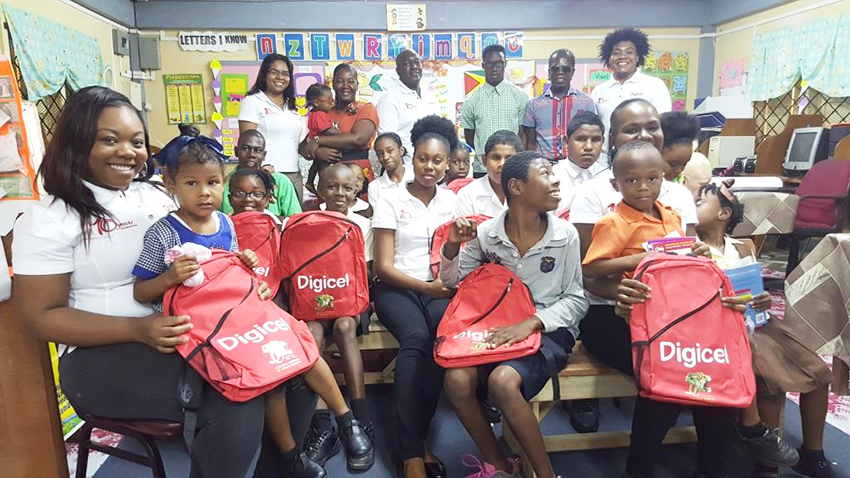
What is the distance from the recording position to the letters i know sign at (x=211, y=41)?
5527mm

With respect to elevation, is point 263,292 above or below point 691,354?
above

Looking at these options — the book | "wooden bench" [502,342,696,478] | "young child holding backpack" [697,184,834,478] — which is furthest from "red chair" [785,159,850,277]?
"wooden bench" [502,342,696,478]

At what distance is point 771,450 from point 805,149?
13.5 feet

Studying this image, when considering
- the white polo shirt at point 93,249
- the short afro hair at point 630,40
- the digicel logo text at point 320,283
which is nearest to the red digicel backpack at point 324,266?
the digicel logo text at point 320,283

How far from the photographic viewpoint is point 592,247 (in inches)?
71.9

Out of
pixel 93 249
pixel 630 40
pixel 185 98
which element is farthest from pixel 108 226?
pixel 185 98

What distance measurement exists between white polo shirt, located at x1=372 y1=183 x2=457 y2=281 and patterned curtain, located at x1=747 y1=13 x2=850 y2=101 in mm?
4431

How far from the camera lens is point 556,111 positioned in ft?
11.2

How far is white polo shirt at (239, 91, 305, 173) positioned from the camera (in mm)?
3080

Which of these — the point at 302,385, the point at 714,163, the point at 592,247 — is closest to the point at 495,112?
the point at 592,247

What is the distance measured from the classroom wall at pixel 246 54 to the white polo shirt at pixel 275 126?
9.50 feet

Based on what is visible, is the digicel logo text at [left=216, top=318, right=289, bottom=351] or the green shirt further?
the green shirt

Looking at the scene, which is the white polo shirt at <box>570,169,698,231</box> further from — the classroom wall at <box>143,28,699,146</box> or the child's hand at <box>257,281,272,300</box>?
the classroom wall at <box>143,28,699,146</box>

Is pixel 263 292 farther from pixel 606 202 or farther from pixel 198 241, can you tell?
pixel 606 202
